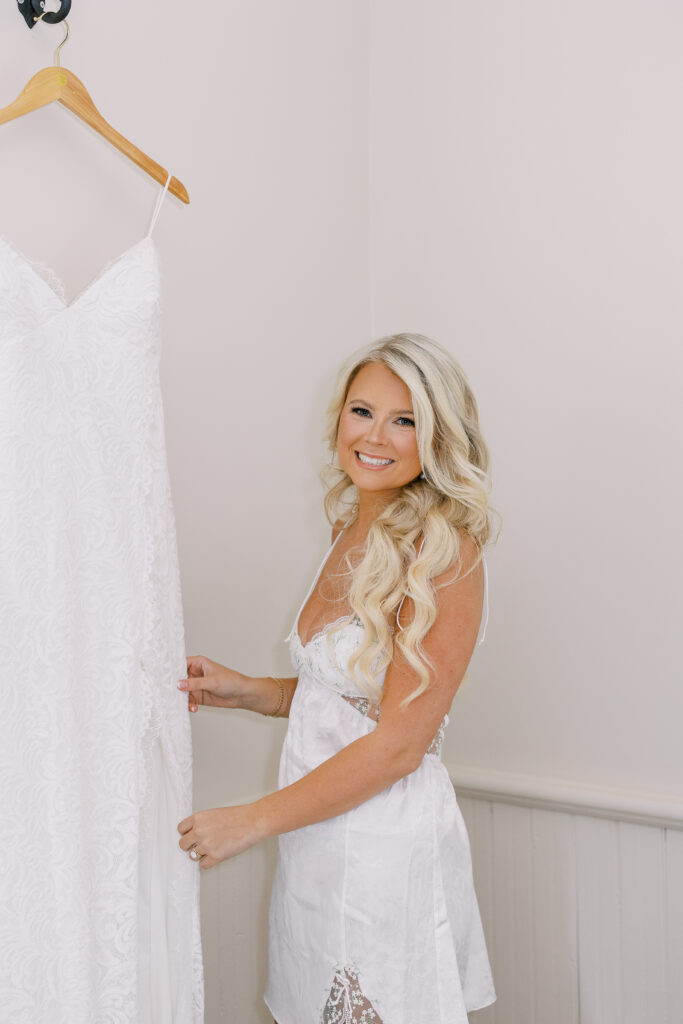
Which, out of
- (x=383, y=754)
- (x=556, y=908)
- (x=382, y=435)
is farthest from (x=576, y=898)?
(x=382, y=435)

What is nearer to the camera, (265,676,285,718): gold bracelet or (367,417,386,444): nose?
(367,417,386,444): nose

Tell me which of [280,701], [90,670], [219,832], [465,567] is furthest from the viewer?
[280,701]

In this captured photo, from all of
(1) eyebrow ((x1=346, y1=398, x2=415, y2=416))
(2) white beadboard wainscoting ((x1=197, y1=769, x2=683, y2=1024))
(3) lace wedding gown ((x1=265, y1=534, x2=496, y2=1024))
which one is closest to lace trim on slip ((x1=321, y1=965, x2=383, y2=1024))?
(3) lace wedding gown ((x1=265, y1=534, x2=496, y2=1024))

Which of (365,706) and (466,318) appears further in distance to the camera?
(466,318)

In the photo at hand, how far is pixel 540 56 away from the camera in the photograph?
79.6 inches

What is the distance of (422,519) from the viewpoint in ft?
4.91

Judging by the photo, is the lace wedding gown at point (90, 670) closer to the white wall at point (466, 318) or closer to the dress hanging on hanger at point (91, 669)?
the dress hanging on hanger at point (91, 669)

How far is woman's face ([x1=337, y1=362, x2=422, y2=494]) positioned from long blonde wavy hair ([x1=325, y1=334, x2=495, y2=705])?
0.02m

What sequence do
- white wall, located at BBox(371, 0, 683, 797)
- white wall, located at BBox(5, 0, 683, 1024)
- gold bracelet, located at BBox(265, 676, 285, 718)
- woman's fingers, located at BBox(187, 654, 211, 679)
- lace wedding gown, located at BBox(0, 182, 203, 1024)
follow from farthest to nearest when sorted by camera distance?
white wall, located at BBox(371, 0, 683, 797) → white wall, located at BBox(5, 0, 683, 1024) → gold bracelet, located at BBox(265, 676, 285, 718) → woman's fingers, located at BBox(187, 654, 211, 679) → lace wedding gown, located at BBox(0, 182, 203, 1024)

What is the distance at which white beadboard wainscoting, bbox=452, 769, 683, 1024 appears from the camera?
1843 mm

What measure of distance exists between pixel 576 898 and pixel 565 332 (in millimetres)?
1190

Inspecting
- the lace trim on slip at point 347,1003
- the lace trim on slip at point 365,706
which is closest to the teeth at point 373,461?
the lace trim on slip at point 365,706

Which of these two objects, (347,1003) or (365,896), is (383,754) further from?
(347,1003)

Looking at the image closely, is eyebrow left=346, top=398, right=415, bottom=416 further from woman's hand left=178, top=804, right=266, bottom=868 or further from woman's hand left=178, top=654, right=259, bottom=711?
woman's hand left=178, top=804, right=266, bottom=868
